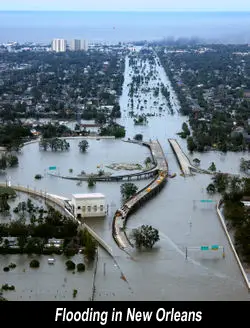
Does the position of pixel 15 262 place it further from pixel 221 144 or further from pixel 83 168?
pixel 221 144

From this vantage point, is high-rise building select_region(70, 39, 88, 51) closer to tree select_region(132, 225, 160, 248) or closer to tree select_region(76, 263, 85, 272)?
tree select_region(132, 225, 160, 248)

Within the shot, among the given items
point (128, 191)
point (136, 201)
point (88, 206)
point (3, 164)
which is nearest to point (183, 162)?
point (128, 191)

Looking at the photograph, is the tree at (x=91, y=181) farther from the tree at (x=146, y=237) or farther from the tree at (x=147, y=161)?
the tree at (x=146, y=237)

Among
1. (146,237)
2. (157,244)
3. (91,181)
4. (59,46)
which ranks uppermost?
(146,237)

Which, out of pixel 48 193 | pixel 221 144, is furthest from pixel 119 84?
pixel 48 193

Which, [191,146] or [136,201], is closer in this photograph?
[136,201]

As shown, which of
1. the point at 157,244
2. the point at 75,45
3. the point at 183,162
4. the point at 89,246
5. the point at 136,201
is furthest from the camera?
the point at 75,45

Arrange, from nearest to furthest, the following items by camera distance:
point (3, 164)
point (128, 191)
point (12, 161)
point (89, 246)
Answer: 1. point (89, 246)
2. point (128, 191)
3. point (3, 164)
4. point (12, 161)

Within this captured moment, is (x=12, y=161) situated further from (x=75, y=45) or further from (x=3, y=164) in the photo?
(x=75, y=45)
